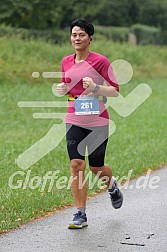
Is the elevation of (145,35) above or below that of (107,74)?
below

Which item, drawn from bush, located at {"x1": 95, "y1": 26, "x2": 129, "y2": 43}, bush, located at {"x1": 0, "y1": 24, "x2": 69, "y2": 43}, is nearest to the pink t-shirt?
bush, located at {"x1": 0, "y1": 24, "x2": 69, "y2": 43}

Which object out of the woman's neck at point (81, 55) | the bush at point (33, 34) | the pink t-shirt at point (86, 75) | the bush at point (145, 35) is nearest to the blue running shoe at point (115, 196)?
the pink t-shirt at point (86, 75)

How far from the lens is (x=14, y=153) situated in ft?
41.0

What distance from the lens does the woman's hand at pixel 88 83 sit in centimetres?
696

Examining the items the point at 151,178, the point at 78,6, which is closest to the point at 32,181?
the point at 151,178

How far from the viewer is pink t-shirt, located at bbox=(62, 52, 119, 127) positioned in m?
7.19

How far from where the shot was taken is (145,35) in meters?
54.5

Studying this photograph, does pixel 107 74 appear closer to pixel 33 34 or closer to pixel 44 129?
pixel 44 129

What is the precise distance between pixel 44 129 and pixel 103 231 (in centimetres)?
936

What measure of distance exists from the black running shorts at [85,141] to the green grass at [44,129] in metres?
0.92

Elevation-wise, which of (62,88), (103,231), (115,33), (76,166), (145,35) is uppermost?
(62,88)

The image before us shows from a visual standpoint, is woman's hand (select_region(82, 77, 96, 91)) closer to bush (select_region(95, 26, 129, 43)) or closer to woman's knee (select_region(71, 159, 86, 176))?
woman's knee (select_region(71, 159, 86, 176))
